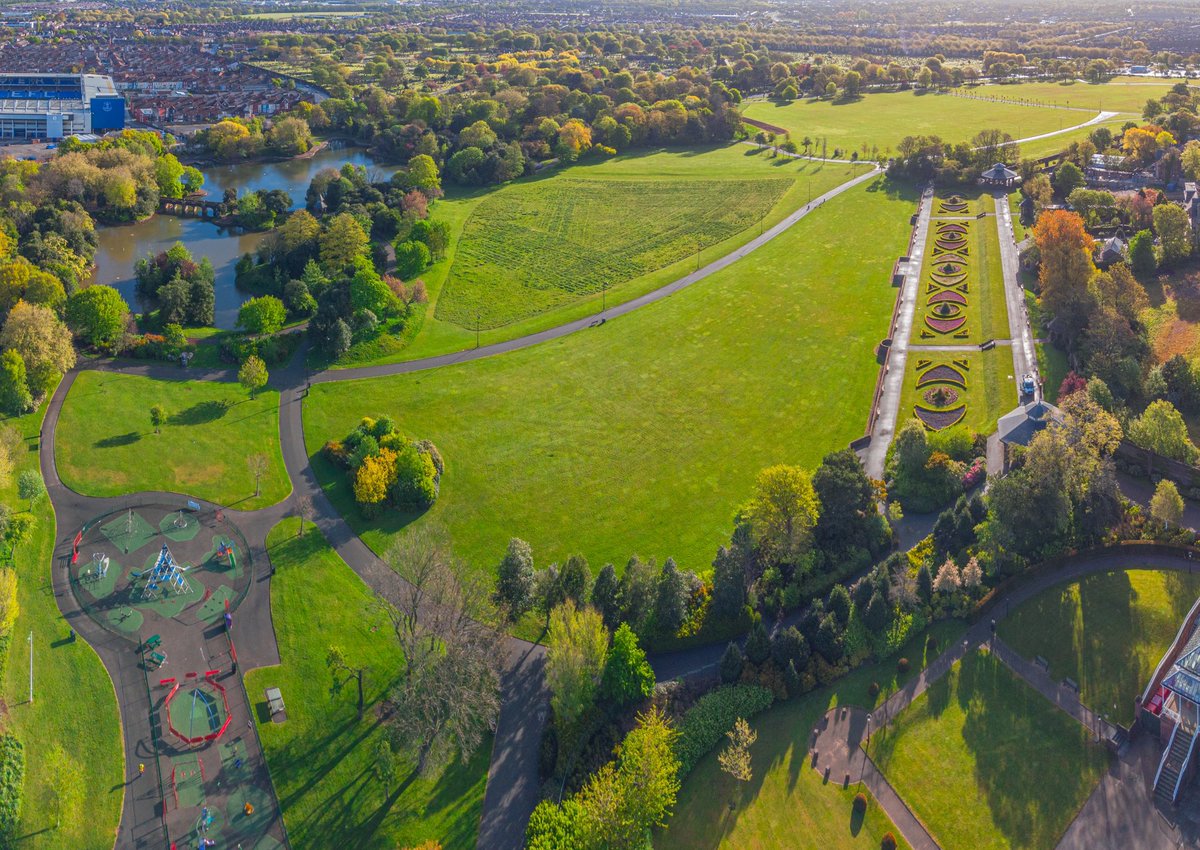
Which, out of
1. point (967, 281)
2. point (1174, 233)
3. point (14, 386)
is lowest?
point (14, 386)

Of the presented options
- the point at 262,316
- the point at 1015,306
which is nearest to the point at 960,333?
the point at 1015,306

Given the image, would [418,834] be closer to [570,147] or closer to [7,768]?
[7,768]

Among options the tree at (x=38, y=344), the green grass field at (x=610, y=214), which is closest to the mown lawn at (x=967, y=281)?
the green grass field at (x=610, y=214)

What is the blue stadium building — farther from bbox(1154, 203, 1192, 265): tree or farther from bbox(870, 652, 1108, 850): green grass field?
bbox(1154, 203, 1192, 265): tree

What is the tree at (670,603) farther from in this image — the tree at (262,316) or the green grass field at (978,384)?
the tree at (262,316)

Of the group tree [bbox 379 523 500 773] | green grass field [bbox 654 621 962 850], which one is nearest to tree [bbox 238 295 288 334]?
tree [bbox 379 523 500 773]

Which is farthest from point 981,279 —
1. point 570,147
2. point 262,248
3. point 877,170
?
point 262,248

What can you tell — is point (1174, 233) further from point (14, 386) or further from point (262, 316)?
point (14, 386)

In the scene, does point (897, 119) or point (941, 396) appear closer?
point (941, 396)
